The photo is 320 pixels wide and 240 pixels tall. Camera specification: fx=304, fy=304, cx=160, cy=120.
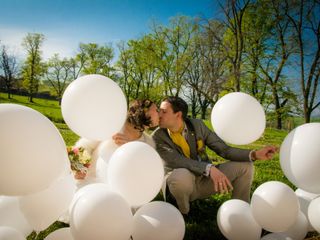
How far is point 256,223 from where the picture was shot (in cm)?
274

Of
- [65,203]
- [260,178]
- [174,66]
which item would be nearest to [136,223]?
[65,203]

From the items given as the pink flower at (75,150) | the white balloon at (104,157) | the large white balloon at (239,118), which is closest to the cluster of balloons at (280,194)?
the large white balloon at (239,118)

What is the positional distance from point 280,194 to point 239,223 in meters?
0.45

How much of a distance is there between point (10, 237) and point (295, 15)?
17314mm

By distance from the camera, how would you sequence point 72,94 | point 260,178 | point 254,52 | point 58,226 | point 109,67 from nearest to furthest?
point 72,94, point 58,226, point 260,178, point 254,52, point 109,67

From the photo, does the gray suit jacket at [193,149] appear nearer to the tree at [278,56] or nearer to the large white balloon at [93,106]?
the large white balloon at [93,106]

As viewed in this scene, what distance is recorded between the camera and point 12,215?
261 cm

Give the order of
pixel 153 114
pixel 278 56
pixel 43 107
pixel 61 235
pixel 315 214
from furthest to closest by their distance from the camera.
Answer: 1. pixel 43 107
2. pixel 278 56
3. pixel 153 114
4. pixel 315 214
5. pixel 61 235

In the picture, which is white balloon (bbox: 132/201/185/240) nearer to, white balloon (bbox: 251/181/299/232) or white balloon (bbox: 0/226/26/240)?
white balloon (bbox: 251/181/299/232)

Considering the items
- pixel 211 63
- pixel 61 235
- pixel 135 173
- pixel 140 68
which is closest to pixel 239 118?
pixel 135 173

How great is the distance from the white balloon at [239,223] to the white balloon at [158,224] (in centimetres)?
47

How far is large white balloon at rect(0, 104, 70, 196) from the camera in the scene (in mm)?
1900

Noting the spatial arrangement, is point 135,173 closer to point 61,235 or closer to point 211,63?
point 61,235

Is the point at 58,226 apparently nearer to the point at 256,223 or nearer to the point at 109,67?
the point at 256,223
